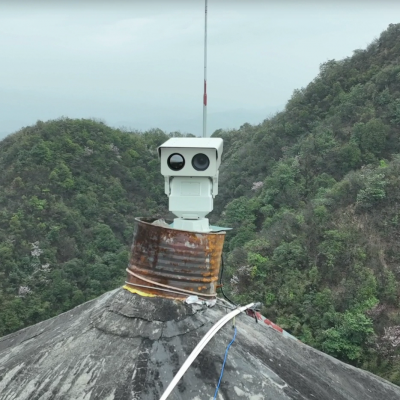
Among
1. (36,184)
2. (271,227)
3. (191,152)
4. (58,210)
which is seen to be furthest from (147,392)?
(36,184)

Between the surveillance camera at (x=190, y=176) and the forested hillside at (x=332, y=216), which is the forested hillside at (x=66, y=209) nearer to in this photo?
the forested hillside at (x=332, y=216)

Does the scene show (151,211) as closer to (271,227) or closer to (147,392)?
(271,227)

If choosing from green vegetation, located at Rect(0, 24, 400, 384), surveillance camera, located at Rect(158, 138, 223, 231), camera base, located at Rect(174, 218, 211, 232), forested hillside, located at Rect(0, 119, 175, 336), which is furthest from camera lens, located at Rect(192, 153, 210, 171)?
forested hillside, located at Rect(0, 119, 175, 336)

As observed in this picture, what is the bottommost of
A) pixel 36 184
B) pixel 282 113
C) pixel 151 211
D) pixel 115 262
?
pixel 115 262

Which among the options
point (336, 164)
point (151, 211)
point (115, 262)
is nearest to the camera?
point (336, 164)

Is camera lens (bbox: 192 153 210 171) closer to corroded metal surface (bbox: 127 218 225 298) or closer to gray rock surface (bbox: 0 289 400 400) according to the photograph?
corroded metal surface (bbox: 127 218 225 298)

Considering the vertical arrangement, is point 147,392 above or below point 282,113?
below

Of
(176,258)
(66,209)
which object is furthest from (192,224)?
(66,209)
